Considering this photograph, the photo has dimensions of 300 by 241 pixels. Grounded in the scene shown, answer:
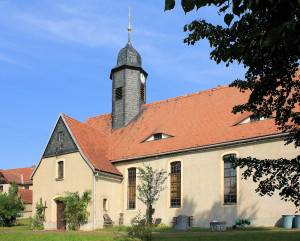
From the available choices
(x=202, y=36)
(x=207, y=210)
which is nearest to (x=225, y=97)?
(x=207, y=210)

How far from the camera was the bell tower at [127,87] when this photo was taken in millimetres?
29453

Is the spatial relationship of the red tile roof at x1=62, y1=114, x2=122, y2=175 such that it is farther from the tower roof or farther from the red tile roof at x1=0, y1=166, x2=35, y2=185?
the red tile roof at x1=0, y1=166, x2=35, y2=185

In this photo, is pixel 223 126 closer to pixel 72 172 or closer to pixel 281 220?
pixel 281 220

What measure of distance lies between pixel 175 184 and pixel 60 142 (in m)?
9.26

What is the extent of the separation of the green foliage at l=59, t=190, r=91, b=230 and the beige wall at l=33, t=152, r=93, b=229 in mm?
342

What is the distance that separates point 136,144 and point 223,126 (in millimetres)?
6863

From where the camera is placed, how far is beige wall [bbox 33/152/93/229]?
2367cm

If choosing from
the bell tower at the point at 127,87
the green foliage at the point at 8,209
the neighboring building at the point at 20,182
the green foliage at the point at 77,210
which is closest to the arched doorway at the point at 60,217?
the green foliage at the point at 77,210

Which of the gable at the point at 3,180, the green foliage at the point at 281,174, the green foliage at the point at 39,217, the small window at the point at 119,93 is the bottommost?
the gable at the point at 3,180

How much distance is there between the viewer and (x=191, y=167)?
22.0 meters

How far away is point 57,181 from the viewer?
25422 millimetres

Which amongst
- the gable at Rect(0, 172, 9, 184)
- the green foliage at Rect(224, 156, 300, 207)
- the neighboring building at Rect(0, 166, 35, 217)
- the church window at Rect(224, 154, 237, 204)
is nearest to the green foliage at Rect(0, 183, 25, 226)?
the church window at Rect(224, 154, 237, 204)

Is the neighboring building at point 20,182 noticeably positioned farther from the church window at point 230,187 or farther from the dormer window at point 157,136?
the church window at point 230,187

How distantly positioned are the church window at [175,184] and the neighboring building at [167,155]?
0.06 metres
